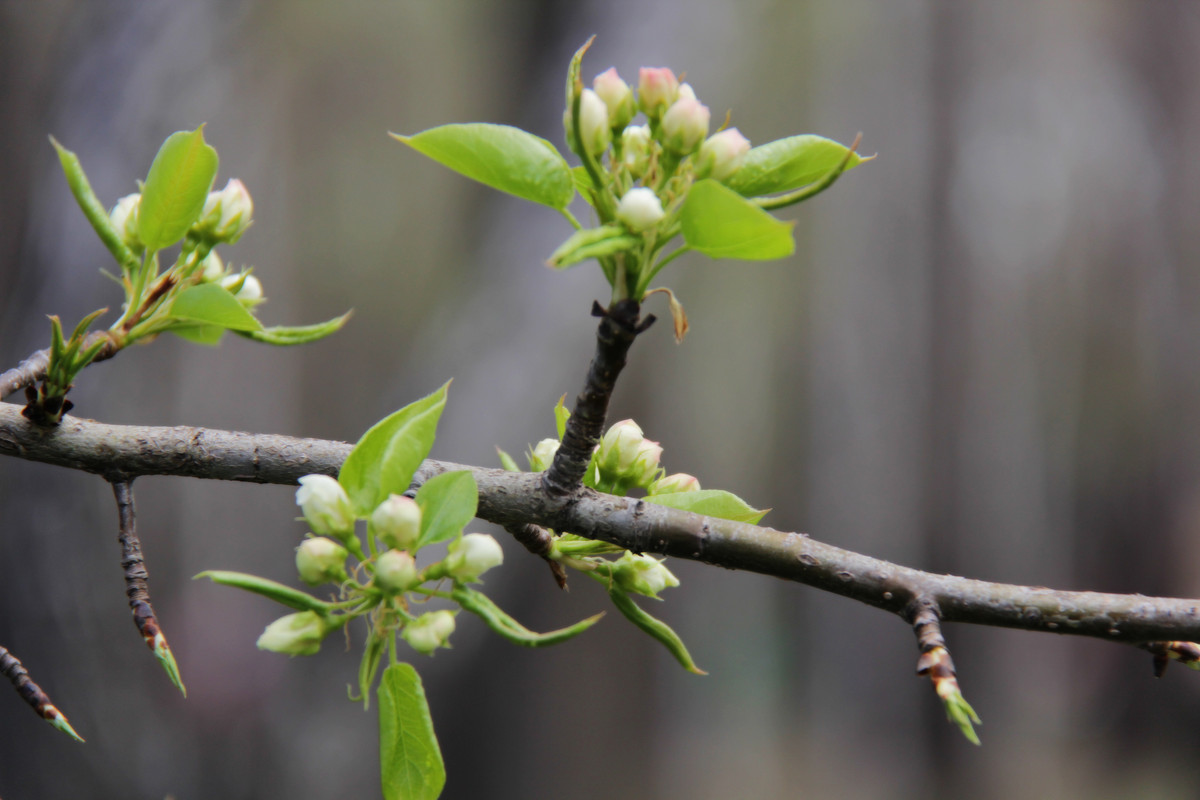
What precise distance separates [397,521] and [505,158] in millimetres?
91

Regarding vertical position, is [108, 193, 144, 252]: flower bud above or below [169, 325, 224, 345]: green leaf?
above

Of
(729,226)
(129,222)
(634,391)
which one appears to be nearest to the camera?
(729,226)

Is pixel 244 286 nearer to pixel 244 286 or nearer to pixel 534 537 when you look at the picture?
pixel 244 286

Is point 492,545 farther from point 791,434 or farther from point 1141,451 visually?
point 1141,451

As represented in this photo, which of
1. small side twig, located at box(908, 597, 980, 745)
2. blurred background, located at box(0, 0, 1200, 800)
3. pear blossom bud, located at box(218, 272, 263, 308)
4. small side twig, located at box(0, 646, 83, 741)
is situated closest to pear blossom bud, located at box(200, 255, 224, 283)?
pear blossom bud, located at box(218, 272, 263, 308)

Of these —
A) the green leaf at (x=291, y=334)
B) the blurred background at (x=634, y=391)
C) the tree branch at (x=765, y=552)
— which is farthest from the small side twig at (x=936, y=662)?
the blurred background at (x=634, y=391)

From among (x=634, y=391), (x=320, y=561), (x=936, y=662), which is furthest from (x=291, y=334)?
(x=634, y=391)

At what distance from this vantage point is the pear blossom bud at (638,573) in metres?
0.24

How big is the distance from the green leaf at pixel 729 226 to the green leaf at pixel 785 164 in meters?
0.04

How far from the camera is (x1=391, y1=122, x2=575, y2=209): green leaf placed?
172mm

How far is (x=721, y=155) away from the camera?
184mm

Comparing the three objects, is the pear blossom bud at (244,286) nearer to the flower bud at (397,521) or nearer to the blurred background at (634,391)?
the flower bud at (397,521)

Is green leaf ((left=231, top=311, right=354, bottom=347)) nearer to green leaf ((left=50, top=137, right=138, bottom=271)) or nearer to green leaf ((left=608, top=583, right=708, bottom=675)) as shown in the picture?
green leaf ((left=50, top=137, right=138, bottom=271))

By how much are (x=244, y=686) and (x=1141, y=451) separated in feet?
4.06
